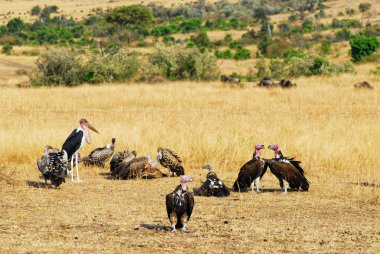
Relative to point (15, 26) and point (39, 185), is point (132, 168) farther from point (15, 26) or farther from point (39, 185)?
point (15, 26)

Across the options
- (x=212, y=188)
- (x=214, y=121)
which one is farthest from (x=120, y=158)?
(x=214, y=121)

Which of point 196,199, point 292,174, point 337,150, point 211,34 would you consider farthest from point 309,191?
point 211,34

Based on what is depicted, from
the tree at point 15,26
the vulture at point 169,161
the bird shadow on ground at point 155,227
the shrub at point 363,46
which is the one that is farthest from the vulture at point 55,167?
the tree at point 15,26

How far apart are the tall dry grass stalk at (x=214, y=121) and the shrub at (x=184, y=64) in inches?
189

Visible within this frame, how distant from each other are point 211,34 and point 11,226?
75.4 m

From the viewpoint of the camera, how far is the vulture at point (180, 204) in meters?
8.16

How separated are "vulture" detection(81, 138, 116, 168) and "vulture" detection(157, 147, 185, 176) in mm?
1619

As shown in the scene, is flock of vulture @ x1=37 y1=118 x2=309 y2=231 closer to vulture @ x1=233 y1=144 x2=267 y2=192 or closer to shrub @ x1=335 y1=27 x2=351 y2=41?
vulture @ x1=233 y1=144 x2=267 y2=192

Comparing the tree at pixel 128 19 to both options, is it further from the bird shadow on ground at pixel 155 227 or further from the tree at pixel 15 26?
the bird shadow on ground at pixel 155 227

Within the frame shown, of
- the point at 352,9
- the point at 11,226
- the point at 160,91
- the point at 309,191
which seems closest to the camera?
the point at 11,226

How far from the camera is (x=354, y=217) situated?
962 cm

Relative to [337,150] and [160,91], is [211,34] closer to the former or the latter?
[160,91]

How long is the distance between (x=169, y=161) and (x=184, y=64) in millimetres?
25953

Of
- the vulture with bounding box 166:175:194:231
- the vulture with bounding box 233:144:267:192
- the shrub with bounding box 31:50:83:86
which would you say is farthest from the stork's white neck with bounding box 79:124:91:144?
the shrub with bounding box 31:50:83:86
